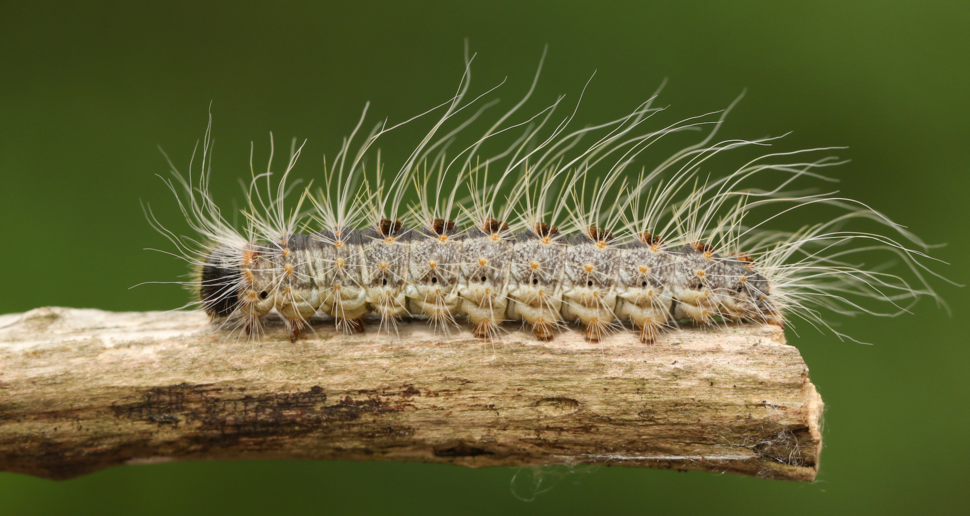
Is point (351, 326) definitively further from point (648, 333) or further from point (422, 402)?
point (648, 333)

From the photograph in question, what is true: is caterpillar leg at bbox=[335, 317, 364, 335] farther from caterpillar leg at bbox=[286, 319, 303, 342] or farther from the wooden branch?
caterpillar leg at bbox=[286, 319, 303, 342]

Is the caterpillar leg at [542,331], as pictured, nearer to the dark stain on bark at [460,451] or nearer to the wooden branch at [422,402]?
the wooden branch at [422,402]

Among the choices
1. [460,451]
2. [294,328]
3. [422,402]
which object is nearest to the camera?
[422,402]

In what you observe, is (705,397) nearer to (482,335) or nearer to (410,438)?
(482,335)

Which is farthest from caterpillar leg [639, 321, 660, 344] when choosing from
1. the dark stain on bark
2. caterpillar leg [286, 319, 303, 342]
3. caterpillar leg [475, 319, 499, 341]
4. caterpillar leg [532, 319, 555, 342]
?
caterpillar leg [286, 319, 303, 342]

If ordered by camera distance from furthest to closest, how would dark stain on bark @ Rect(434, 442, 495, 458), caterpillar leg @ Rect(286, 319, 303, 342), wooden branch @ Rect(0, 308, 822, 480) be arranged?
caterpillar leg @ Rect(286, 319, 303, 342)
dark stain on bark @ Rect(434, 442, 495, 458)
wooden branch @ Rect(0, 308, 822, 480)

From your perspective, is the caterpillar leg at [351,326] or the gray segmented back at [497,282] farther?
the caterpillar leg at [351,326]

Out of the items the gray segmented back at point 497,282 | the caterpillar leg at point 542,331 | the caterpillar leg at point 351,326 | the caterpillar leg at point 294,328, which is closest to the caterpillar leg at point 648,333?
the gray segmented back at point 497,282

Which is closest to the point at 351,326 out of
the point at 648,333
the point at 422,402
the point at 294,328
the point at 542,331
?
the point at 294,328

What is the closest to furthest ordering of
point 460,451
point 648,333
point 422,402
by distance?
point 422,402 → point 460,451 → point 648,333
